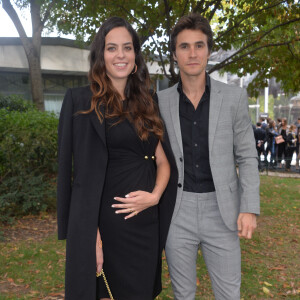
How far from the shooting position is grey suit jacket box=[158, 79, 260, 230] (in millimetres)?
2668

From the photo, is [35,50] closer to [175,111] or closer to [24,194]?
[24,194]

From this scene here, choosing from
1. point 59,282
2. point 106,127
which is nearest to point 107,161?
point 106,127

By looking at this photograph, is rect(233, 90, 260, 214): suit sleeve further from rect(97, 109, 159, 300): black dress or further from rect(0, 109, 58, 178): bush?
rect(0, 109, 58, 178): bush

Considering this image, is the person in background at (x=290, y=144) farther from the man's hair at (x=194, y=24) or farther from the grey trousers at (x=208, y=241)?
the man's hair at (x=194, y=24)

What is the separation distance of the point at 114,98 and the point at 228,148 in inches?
37.5

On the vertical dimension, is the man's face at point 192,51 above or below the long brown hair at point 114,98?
above

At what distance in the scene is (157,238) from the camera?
2660 millimetres

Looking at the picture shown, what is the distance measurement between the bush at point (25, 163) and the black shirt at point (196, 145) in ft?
16.7

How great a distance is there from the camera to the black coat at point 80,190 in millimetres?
2381

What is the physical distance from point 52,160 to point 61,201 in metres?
5.49

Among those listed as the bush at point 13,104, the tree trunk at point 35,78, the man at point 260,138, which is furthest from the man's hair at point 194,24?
the man at point 260,138

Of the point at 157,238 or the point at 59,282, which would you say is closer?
the point at 157,238

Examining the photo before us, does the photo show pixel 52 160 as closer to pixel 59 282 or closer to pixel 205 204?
pixel 59 282

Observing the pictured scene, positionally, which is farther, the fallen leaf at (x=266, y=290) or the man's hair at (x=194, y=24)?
the fallen leaf at (x=266, y=290)
